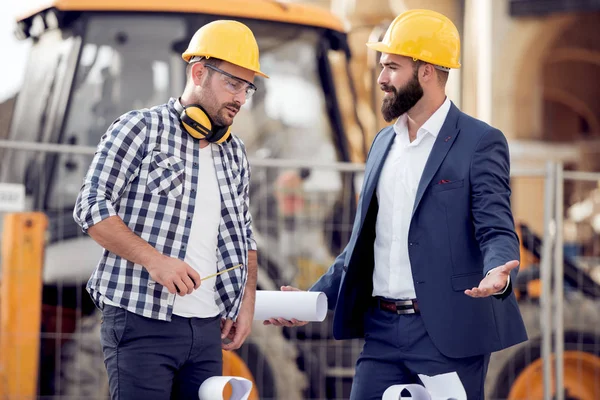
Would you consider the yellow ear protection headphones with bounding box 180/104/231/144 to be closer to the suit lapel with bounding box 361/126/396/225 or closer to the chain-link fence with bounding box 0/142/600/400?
the suit lapel with bounding box 361/126/396/225

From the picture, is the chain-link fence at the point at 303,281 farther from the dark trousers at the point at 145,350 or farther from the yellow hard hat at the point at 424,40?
the dark trousers at the point at 145,350

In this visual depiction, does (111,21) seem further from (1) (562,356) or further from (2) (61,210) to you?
(1) (562,356)

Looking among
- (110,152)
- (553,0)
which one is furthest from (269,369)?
(553,0)

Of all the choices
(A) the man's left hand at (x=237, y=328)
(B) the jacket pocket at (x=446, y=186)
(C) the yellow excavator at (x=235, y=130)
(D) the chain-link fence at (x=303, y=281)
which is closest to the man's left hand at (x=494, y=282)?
(B) the jacket pocket at (x=446, y=186)

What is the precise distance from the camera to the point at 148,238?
3213 millimetres

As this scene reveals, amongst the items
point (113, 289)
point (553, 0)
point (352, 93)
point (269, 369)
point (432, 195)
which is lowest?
point (269, 369)

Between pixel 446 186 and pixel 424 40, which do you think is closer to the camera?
pixel 446 186

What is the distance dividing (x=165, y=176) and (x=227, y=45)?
0.48 meters

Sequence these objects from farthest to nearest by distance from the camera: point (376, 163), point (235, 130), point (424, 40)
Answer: point (235, 130), point (376, 163), point (424, 40)

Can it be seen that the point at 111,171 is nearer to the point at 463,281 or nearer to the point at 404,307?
the point at 404,307

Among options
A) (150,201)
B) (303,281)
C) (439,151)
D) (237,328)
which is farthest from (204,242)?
(303,281)

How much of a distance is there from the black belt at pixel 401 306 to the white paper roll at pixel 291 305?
22 cm

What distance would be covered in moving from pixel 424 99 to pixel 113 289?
128cm

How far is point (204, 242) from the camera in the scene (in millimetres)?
3324
